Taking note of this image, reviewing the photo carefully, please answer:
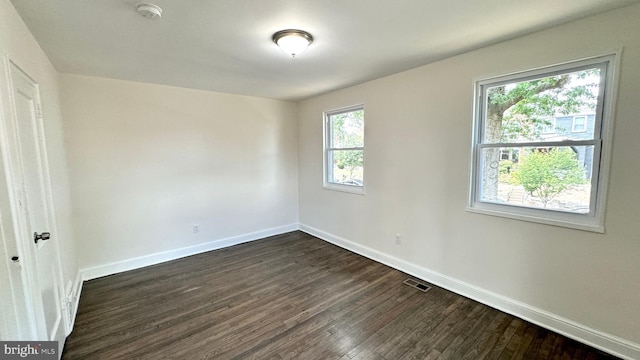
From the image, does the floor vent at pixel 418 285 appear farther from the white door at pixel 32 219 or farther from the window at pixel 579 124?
the white door at pixel 32 219

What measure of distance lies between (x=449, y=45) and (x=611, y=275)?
7.11 feet

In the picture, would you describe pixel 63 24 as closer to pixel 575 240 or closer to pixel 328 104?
pixel 328 104

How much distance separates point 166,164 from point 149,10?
2343mm

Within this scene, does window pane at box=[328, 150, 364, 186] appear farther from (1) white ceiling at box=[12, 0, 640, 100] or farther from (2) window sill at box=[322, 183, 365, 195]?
(1) white ceiling at box=[12, 0, 640, 100]

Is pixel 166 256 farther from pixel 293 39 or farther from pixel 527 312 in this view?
pixel 527 312

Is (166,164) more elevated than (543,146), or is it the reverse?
(543,146)

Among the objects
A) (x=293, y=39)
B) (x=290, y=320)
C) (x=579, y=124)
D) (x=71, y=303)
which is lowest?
(x=290, y=320)

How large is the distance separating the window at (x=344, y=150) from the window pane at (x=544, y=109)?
65.5 inches

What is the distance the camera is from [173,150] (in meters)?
3.60

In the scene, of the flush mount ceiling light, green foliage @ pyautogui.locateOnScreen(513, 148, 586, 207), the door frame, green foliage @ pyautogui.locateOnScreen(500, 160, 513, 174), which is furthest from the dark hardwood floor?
the flush mount ceiling light

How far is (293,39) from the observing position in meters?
2.01

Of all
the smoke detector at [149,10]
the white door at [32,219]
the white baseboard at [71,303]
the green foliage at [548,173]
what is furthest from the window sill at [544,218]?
the white baseboard at [71,303]

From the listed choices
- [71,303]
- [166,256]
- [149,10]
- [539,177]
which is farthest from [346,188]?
[71,303]

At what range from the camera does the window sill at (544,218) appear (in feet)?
6.46
